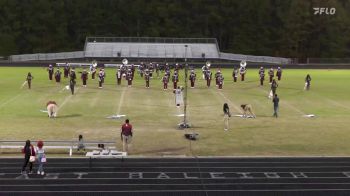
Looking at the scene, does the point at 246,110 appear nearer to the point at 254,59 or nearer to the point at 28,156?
the point at 28,156

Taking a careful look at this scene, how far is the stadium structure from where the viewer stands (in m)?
79.0

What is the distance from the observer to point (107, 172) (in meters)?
18.0

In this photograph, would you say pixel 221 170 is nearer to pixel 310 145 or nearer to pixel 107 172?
pixel 107 172

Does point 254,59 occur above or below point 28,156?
below

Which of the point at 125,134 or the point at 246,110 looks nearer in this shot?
the point at 125,134

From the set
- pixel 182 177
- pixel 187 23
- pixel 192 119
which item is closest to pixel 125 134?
pixel 182 177

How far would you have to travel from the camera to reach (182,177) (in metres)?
17.5

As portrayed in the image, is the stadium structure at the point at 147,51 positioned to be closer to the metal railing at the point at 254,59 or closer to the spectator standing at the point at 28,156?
the metal railing at the point at 254,59

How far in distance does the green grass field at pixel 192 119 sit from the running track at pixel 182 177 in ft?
5.18

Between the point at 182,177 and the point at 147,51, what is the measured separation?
65272 mm

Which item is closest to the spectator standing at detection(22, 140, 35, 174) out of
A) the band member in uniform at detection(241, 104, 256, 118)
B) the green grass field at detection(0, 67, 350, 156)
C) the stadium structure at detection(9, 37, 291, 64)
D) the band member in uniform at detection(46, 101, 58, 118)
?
the green grass field at detection(0, 67, 350, 156)

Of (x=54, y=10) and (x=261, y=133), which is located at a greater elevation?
(x=54, y=10)
